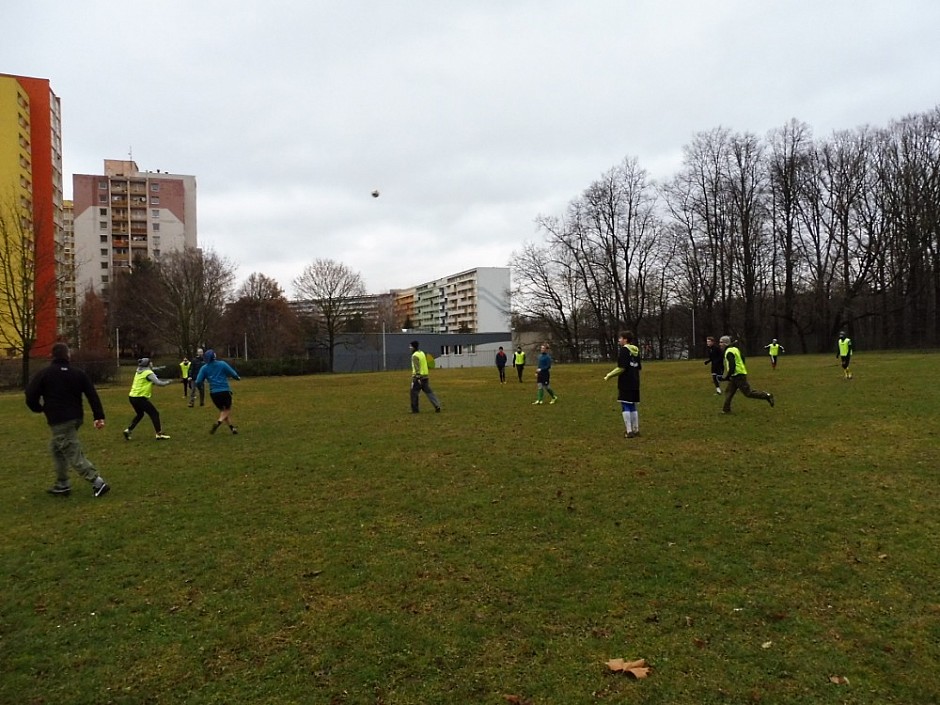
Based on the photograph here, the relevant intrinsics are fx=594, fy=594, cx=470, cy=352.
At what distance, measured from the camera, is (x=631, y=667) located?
333 centimetres

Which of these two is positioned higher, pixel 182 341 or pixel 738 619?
pixel 182 341

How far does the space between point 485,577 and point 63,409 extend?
19.9 ft

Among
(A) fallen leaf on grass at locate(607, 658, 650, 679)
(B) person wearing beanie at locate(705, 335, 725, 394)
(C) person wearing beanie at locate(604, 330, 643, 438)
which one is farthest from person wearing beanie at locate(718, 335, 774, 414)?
(A) fallen leaf on grass at locate(607, 658, 650, 679)

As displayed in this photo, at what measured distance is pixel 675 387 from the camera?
21.9 meters

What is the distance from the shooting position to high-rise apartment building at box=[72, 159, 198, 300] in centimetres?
9831

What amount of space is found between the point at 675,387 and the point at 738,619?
18.9 m

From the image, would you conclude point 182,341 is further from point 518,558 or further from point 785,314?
point 785,314

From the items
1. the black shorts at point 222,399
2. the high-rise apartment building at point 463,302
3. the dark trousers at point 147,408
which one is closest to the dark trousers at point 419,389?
the black shorts at point 222,399

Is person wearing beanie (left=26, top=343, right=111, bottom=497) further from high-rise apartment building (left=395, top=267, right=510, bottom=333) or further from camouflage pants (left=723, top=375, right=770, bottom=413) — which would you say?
high-rise apartment building (left=395, top=267, right=510, bottom=333)

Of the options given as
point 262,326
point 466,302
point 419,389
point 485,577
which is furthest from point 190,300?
point 466,302

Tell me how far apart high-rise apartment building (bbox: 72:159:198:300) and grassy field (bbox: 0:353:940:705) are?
103942 millimetres

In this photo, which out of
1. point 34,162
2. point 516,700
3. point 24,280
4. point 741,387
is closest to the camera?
point 516,700

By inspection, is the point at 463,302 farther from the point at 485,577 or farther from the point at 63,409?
the point at 485,577

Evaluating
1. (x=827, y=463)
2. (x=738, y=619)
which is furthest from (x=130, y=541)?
(x=827, y=463)
